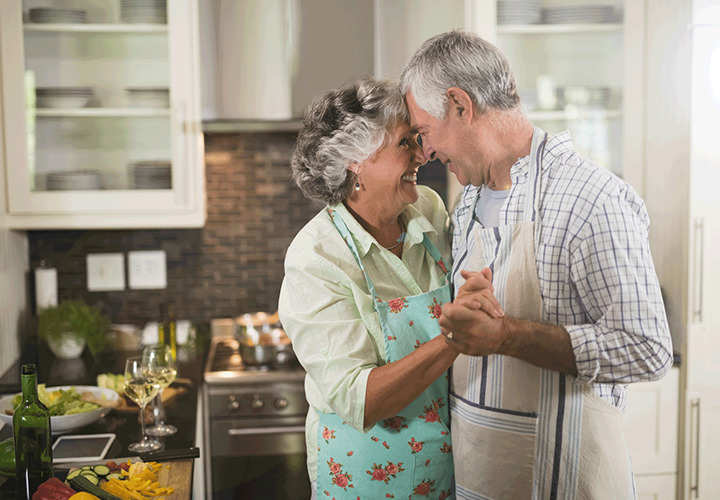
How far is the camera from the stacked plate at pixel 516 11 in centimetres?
283

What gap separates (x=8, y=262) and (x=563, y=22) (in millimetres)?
2367

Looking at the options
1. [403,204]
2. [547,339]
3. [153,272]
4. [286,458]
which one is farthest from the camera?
[153,272]

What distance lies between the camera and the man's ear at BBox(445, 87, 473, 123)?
58.2 inches

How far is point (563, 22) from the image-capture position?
286 cm

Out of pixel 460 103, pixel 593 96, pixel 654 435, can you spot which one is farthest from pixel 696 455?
pixel 460 103

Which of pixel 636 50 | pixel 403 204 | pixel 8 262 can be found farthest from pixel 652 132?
pixel 8 262

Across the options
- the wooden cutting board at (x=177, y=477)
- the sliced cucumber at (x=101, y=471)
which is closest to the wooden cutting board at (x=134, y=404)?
the wooden cutting board at (x=177, y=477)

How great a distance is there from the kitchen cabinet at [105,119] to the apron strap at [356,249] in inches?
53.0

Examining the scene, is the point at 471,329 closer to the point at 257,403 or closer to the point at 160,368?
the point at 160,368

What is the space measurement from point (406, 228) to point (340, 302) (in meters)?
0.32

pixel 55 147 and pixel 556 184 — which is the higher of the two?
pixel 55 147

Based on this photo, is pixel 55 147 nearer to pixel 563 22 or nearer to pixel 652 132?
pixel 563 22

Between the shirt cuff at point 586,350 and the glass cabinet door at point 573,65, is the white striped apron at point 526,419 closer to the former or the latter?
the shirt cuff at point 586,350

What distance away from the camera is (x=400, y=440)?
1544 mm
